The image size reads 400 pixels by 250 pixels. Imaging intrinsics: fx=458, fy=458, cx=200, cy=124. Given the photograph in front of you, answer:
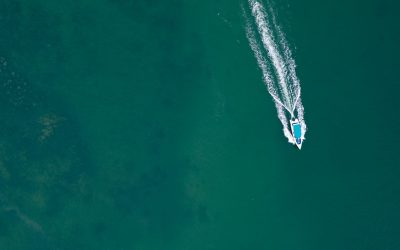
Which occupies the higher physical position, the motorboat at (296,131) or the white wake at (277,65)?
the white wake at (277,65)

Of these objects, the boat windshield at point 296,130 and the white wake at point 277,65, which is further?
the boat windshield at point 296,130

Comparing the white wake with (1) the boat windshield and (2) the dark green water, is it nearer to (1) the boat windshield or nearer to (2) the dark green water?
(1) the boat windshield

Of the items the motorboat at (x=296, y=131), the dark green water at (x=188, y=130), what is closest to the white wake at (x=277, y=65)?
the motorboat at (x=296, y=131)

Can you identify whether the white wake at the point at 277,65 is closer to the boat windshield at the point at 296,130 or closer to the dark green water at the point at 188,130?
the boat windshield at the point at 296,130

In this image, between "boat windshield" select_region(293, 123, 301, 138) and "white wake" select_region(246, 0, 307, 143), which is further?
"boat windshield" select_region(293, 123, 301, 138)

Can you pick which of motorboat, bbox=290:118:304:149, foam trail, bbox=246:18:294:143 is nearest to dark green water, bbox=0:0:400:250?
foam trail, bbox=246:18:294:143

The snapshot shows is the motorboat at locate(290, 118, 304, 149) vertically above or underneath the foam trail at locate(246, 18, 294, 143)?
underneath
